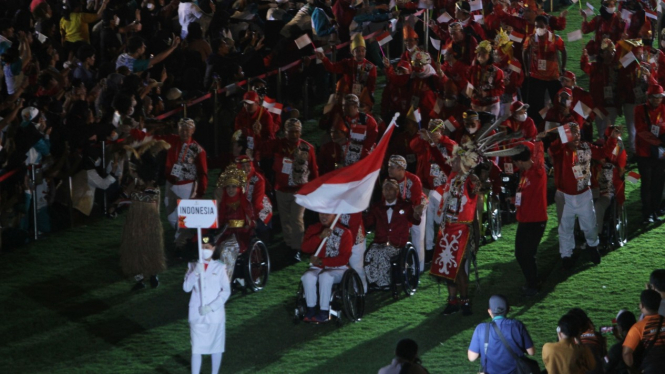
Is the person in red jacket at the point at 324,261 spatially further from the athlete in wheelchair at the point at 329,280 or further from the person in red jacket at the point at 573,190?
the person in red jacket at the point at 573,190

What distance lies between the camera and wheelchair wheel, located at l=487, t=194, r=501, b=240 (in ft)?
51.0

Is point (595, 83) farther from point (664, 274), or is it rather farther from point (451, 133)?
point (664, 274)

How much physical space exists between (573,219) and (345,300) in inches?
136

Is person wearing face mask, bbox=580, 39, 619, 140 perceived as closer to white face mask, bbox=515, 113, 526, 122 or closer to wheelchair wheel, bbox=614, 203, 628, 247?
white face mask, bbox=515, 113, 526, 122

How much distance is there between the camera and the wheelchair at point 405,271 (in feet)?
44.8

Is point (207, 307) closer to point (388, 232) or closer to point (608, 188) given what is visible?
point (388, 232)

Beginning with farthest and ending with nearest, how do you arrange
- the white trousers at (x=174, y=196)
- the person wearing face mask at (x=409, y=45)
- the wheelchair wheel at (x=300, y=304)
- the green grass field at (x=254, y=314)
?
the person wearing face mask at (x=409, y=45) < the white trousers at (x=174, y=196) < the wheelchair wheel at (x=300, y=304) < the green grass field at (x=254, y=314)

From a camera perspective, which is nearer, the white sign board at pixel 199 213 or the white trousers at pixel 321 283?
the white sign board at pixel 199 213

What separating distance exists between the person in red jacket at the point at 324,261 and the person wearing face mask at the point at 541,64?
714cm

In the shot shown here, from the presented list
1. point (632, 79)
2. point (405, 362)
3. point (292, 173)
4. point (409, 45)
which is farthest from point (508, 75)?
point (405, 362)

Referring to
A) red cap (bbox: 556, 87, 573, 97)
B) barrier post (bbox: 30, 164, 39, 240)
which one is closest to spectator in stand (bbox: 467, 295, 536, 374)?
red cap (bbox: 556, 87, 573, 97)

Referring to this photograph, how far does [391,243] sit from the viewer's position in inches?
543

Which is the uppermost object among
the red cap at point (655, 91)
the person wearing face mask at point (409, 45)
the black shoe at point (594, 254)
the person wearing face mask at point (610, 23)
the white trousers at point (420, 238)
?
the person wearing face mask at point (610, 23)

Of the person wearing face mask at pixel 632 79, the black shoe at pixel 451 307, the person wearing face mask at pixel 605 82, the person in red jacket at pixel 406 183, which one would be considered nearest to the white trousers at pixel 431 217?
the person in red jacket at pixel 406 183
